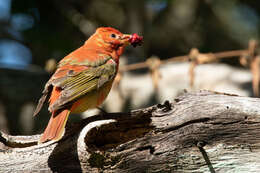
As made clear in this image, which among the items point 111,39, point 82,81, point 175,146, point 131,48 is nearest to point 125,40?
point 111,39

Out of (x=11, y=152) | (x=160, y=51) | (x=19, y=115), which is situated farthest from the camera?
(x=160, y=51)

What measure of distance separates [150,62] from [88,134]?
2703 millimetres

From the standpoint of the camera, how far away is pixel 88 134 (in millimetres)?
3033

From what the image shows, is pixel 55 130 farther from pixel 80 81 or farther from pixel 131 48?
pixel 131 48

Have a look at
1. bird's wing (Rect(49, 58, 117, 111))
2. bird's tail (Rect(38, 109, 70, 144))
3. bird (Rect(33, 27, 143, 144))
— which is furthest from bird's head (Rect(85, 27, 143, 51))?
bird's tail (Rect(38, 109, 70, 144))

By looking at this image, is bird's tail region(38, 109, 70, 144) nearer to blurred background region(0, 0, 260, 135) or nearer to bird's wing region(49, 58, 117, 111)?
bird's wing region(49, 58, 117, 111)

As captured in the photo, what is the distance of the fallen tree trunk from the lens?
9.59 ft

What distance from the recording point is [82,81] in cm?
380

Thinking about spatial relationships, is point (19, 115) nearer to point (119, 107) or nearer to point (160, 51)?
point (119, 107)

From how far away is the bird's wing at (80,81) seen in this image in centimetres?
339

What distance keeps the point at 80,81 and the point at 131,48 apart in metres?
3.52

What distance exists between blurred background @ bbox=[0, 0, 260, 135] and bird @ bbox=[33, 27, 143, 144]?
1089 mm

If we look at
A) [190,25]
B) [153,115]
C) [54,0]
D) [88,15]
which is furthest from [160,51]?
[153,115]

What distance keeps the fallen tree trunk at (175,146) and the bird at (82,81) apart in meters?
0.18
